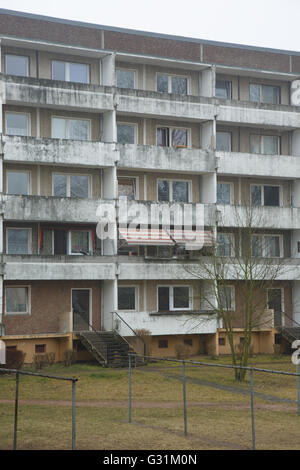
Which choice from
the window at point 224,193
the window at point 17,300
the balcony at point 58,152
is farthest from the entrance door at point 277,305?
the window at point 17,300

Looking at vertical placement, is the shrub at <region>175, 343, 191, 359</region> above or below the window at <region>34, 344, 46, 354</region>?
below

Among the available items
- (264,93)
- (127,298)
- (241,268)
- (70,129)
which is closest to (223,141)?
(264,93)

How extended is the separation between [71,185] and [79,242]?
11.6ft

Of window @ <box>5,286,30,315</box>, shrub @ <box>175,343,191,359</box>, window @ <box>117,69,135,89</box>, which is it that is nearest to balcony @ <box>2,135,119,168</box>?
window @ <box>117,69,135,89</box>

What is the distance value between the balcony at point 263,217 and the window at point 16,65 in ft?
47.6

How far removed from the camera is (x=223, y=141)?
47.3m

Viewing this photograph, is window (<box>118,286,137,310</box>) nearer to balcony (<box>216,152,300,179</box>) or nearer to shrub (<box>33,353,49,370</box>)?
shrub (<box>33,353,49,370</box>)

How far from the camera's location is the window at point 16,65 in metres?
41.8

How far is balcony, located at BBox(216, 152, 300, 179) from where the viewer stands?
45.1 meters

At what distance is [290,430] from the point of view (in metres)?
20.1

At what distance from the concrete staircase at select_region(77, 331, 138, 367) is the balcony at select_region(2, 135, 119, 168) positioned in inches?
391

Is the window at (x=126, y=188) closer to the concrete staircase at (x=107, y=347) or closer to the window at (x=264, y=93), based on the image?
the concrete staircase at (x=107, y=347)

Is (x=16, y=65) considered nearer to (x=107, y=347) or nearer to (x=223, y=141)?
(x=223, y=141)
